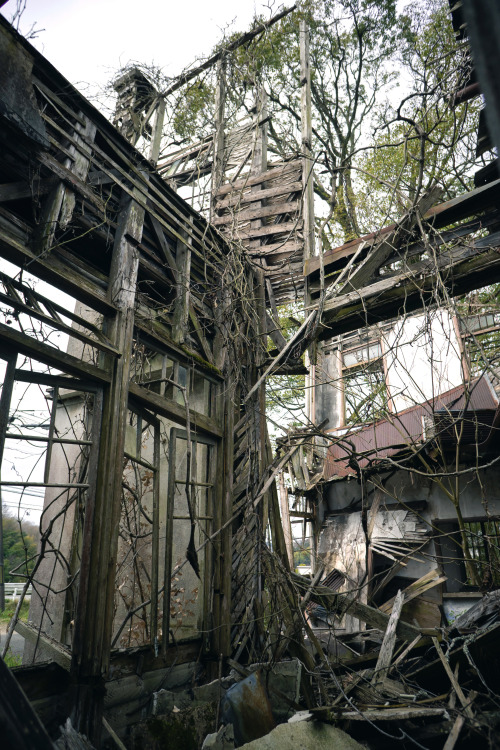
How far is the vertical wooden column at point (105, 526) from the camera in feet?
13.4

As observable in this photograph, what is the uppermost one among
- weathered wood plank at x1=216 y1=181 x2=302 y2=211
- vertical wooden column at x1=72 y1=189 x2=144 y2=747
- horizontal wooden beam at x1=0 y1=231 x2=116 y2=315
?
weathered wood plank at x1=216 y1=181 x2=302 y2=211

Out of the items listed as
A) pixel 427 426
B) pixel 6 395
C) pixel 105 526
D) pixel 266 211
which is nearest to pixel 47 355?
pixel 6 395

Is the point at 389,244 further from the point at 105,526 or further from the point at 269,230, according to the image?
the point at 105,526

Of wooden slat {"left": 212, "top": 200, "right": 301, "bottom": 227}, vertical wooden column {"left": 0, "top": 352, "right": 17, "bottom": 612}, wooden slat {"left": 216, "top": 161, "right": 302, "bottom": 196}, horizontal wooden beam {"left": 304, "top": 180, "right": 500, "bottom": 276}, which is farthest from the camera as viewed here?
wooden slat {"left": 216, "top": 161, "right": 302, "bottom": 196}

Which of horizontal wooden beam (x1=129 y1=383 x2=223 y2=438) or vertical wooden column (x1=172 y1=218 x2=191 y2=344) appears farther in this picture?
vertical wooden column (x1=172 y1=218 x2=191 y2=344)

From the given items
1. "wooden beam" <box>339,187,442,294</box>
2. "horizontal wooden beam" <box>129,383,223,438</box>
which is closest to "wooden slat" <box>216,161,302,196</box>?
"wooden beam" <box>339,187,442,294</box>

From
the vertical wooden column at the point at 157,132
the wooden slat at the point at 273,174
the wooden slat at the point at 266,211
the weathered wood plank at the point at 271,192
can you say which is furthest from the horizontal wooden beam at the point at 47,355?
the vertical wooden column at the point at 157,132

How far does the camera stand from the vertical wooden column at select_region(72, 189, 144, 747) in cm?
409

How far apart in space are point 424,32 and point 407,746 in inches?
724

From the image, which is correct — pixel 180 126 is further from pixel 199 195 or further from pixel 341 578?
pixel 341 578

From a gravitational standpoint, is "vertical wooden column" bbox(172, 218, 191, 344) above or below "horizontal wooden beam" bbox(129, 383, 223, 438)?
above

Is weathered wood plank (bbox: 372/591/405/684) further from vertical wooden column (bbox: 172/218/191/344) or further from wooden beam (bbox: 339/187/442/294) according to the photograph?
vertical wooden column (bbox: 172/218/191/344)

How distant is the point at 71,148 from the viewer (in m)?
5.00

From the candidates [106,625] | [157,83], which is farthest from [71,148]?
[157,83]
